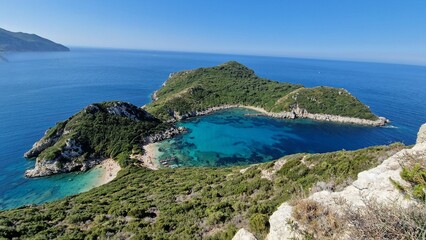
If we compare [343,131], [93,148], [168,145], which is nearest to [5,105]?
[93,148]

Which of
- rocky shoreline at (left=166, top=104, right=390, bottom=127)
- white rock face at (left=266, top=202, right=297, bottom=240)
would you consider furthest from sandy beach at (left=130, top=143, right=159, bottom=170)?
white rock face at (left=266, top=202, right=297, bottom=240)

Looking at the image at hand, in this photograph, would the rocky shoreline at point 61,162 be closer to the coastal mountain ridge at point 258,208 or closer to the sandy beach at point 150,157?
the sandy beach at point 150,157

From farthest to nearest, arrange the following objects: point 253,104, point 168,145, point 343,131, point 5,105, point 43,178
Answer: point 253,104, point 5,105, point 343,131, point 168,145, point 43,178

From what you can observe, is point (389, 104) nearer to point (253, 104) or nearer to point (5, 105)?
point (253, 104)

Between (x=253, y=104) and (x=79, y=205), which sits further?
(x=253, y=104)

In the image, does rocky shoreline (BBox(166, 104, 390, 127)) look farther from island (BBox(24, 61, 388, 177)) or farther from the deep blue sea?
the deep blue sea

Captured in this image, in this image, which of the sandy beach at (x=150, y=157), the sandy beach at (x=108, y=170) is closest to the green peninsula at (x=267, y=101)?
the sandy beach at (x=150, y=157)
